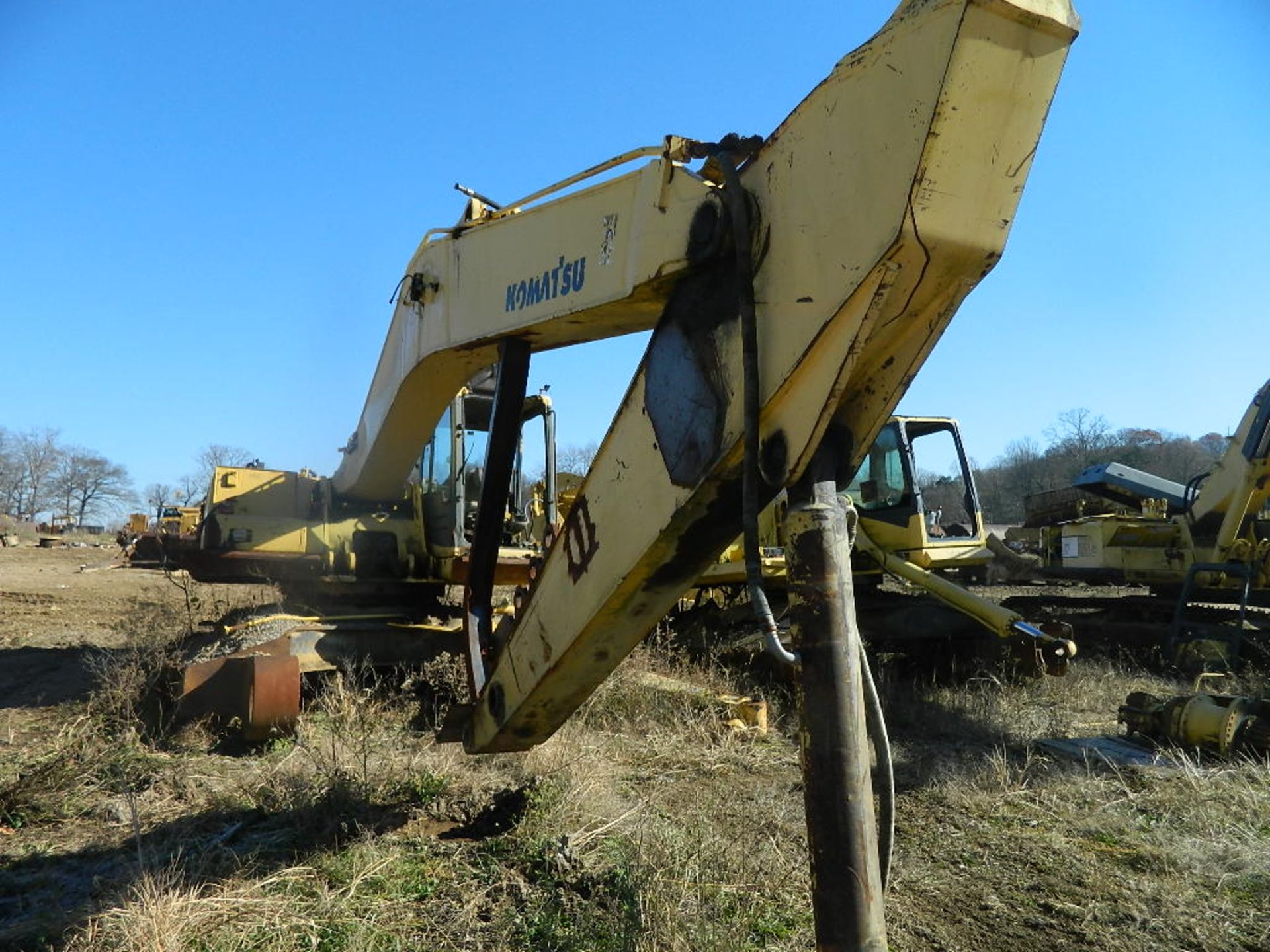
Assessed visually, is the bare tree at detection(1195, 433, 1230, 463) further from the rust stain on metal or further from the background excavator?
the rust stain on metal

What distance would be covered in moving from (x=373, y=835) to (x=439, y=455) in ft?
13.7

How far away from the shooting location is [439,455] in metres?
7.52

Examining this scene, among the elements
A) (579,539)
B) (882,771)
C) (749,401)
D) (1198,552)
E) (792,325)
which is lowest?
(882,771)

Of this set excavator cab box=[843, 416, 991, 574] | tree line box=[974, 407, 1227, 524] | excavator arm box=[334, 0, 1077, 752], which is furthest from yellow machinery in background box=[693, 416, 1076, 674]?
tree line box=[974, 407, 1227, 524]

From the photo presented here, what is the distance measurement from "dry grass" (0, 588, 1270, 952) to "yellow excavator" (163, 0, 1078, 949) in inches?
27.9

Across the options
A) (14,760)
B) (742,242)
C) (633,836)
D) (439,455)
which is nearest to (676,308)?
(742,242)

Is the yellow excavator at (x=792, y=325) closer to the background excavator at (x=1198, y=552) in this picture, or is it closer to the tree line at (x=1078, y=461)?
the background excavator at (x=1198, y=552)

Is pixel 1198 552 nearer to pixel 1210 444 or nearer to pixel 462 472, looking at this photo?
pixel 462 472

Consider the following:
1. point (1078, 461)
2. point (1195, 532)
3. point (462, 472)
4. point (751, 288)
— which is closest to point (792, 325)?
point (751, 288)

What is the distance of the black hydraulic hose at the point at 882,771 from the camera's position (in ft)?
6.42

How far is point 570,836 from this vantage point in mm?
3627

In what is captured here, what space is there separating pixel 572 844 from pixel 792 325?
2484mm

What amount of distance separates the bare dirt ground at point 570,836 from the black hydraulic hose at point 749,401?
1385 mm

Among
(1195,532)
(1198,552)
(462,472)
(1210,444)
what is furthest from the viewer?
(1210,444)
